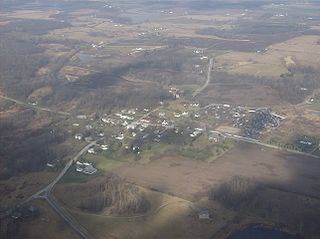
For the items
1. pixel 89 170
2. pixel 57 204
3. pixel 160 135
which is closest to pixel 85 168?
pixel 89 170

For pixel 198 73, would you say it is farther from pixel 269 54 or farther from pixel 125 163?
pixel 125 163

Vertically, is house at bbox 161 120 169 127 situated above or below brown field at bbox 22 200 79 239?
above

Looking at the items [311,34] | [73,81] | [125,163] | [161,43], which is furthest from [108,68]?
[311,34]

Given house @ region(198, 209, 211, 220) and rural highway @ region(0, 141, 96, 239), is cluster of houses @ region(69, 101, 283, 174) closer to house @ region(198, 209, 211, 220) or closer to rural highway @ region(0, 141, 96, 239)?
rural highway @ region(0, 141, 96, 239)

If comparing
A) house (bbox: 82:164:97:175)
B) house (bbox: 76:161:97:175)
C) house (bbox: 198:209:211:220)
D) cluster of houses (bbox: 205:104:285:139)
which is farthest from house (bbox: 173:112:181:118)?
house (bbox: 198:209:211:220)

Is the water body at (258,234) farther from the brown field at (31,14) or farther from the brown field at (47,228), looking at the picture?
the brown field at (31,14)

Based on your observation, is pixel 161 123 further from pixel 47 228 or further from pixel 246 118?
pixel 47 228

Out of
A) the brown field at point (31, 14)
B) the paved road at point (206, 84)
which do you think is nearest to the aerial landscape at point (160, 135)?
the paved road at point (206, 84)
